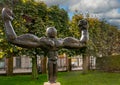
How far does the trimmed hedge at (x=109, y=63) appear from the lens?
1172 inches

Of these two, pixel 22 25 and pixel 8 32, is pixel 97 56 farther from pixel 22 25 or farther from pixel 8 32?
pixel 8 32

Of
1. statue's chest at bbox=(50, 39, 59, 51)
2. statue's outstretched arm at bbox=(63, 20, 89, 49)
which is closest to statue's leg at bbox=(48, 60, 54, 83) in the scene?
statue's chest at bbox=(50, 39, 59, 51)

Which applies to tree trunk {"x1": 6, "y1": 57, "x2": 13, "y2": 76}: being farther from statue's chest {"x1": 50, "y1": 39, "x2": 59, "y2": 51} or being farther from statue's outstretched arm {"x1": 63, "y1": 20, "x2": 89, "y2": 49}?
statue's chest {"x1": 50, "y1": 39, "x2": 59, "y2": 51}

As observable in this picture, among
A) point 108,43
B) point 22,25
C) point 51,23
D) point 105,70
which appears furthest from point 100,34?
→ point 22,25

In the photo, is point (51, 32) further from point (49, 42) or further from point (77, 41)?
point (77, 41)

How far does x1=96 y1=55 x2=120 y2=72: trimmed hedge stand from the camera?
29.8m

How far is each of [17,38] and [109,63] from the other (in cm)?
2660

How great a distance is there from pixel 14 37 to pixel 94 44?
26.6m

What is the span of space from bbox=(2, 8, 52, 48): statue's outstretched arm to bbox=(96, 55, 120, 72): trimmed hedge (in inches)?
984

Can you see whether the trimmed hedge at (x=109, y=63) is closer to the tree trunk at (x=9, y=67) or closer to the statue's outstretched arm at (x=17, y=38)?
the tree trunk at (x=9, y=67)

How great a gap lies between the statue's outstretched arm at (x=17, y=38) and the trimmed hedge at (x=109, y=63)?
82.0 feet

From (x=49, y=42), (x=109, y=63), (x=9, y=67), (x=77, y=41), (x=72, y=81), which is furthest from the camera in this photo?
(x=109, y=63)

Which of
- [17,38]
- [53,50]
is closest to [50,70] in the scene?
[53,50]

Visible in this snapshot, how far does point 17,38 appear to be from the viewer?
4.87 metres
